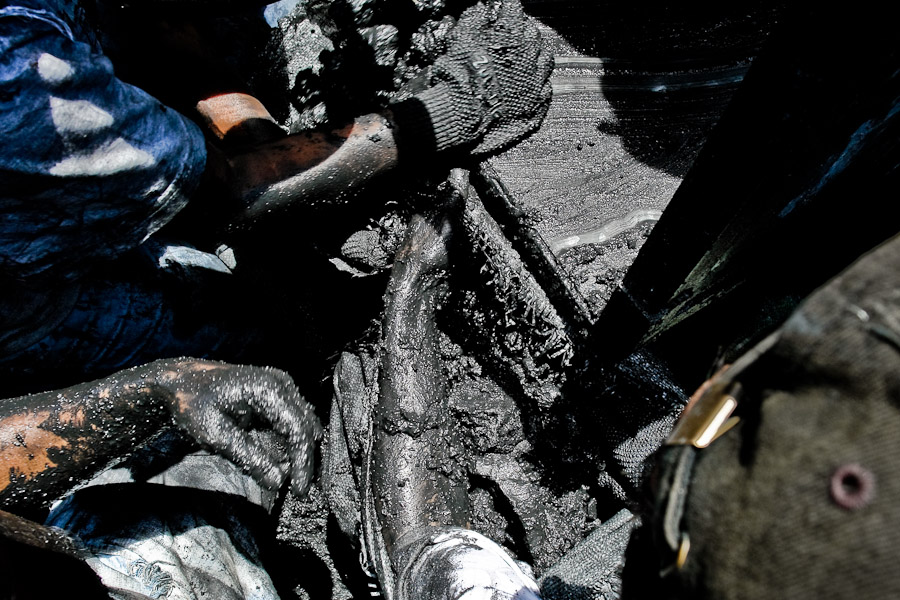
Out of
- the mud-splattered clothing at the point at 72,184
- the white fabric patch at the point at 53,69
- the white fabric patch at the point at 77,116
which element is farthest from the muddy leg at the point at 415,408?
the white fabric patch at the point at 53,69

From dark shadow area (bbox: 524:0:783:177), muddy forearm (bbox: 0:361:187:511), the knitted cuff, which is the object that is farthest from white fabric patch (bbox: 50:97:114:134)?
dark shadow area (bbox: 524:0:783:177)

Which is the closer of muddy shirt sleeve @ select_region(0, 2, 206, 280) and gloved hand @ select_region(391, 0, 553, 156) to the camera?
muddy shirt sleeve @ select_region(0, 2, 206, 280)

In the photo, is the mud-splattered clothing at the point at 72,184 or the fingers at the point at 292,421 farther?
the fingers at the point at 292,421

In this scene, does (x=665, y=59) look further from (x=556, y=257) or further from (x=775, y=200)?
(x=775, y=200)

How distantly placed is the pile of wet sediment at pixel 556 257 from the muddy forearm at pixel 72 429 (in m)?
0.87

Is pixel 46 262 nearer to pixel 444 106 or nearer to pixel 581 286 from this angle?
pixel 444 106

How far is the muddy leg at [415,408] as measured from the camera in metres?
1.78

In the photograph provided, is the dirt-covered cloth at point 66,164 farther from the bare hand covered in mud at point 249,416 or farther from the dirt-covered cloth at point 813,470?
the dirt-covered cloth at point 813,470

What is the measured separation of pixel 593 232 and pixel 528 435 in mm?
834

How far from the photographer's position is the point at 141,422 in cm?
160

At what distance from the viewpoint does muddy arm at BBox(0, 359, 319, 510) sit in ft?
4.83

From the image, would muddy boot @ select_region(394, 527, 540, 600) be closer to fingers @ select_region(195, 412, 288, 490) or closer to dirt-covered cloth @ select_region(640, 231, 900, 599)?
fingers @ select_region(195, 412, 288, 490)

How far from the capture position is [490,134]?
2111 mm

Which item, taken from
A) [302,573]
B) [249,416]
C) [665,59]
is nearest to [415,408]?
[249,416]
